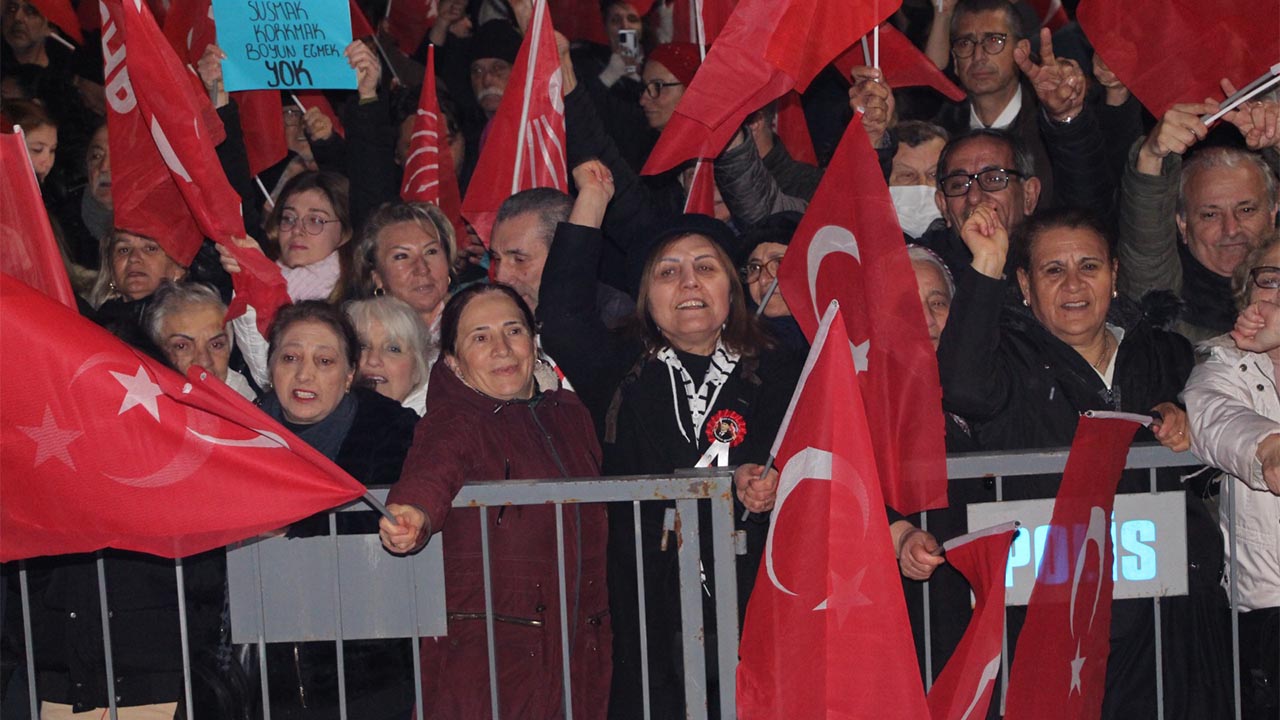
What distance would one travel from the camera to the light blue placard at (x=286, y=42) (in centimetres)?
650

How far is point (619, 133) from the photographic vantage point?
26.6ft

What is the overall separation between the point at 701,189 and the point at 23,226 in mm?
2756

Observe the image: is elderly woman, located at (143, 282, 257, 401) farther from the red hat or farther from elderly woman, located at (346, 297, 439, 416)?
the red hat

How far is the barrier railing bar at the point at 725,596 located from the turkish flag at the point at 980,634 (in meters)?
0.54

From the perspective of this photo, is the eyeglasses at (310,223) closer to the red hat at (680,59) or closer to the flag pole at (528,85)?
the flag pole at (528,85)

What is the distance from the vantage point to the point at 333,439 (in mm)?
4879

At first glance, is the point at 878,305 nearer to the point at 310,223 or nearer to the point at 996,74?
the point at 996,74

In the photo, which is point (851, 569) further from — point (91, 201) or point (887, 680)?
point (91, 201)

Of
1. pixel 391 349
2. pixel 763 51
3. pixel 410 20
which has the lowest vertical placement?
pixel 391 349

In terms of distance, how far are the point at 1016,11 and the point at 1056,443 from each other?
3.00m

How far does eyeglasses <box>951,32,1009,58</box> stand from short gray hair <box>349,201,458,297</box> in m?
2.39

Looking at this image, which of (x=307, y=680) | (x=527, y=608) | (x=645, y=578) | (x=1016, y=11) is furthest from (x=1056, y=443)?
(x=1016, y=11)

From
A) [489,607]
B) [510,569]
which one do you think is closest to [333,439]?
[510,569]

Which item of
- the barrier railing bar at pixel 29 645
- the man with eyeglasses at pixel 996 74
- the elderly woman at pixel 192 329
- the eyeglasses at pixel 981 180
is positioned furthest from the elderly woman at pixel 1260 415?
the elderly woman at pixel 192 329
